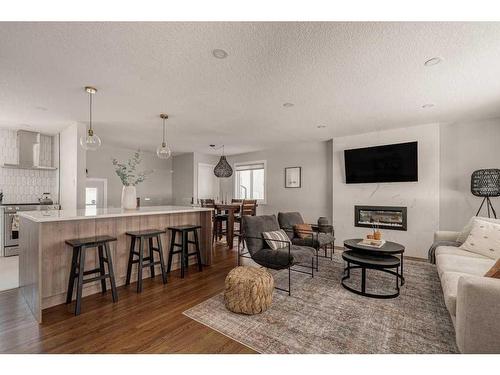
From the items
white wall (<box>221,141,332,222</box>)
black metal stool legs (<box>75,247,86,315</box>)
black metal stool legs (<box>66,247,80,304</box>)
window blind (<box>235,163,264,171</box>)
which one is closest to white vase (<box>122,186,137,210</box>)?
black metal stool legs (<box>66,247,80,304</box>)

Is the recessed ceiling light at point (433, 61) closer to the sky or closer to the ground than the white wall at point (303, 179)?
closer to the sky

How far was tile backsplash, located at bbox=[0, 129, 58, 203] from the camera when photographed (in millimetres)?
4719

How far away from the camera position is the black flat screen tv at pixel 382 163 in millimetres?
4363

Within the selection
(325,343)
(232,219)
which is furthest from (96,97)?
(325,343)

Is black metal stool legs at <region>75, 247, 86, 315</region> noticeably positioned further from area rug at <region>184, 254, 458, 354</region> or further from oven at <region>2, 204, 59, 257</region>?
oven at <region>2, 204, 59, 257</region>

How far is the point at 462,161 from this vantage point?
4062mm

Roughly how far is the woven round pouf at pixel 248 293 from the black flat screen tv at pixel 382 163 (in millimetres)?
3461

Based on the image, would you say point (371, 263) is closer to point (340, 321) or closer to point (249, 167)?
point (340, 321)

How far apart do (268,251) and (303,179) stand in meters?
3.37

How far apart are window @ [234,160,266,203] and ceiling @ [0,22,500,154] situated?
2810 millimetres

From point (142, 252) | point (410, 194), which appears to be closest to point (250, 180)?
point (410, 194)

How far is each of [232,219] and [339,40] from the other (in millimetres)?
3973

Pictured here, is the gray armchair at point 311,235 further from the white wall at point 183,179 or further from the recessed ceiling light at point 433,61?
the white wall at point 183,179

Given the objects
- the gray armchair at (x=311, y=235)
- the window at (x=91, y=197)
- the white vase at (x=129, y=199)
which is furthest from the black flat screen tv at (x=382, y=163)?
the window at (x=91, y=197)
